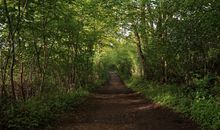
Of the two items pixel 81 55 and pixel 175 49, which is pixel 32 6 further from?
pixel 81 55

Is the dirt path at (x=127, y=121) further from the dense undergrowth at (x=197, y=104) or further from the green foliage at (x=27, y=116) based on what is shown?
the green foliage at (x=27, y=116)

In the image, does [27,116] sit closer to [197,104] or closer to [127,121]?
[127,121]

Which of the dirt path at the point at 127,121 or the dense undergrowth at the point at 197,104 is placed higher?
the dense undergrowth at the point at 197,104

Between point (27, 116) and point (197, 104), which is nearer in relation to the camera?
point (27, 116)

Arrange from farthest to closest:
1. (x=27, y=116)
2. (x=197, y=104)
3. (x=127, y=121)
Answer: (x=197, y=104) < (x=127, y=121) < (x=27, y=116)

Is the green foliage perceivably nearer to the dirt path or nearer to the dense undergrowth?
the dirt path

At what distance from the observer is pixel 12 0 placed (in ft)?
45.5

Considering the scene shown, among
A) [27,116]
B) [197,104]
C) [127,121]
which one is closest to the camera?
[27,116]

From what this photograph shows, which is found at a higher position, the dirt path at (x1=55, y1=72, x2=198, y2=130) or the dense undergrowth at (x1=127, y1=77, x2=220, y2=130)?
the dense undergrowth at (x1=127, y1=77, x2=220, y2=130)

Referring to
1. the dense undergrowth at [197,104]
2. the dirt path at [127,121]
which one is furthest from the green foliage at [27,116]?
the dense undergrowth at [197,104]

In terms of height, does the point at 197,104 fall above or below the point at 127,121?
above

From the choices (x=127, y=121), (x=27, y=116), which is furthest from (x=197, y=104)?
(x=27, y=116)

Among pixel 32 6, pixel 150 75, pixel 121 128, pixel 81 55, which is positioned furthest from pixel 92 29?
pixel 121 128

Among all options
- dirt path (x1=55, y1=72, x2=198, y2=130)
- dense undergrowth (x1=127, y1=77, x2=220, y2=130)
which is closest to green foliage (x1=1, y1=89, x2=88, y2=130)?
dirt path (x1=55, y1=72, x2=198, y2=130)
